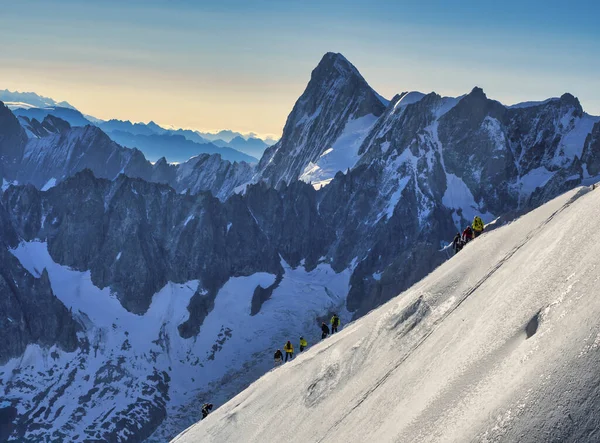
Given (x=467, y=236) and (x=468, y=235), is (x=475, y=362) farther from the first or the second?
(x=468, y=235)

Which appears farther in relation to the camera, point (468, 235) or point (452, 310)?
point (468, 235)

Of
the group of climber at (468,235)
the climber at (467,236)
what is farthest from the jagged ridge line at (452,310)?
the climber at (467,236)

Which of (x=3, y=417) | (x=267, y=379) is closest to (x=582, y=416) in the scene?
(x=267, y=379)

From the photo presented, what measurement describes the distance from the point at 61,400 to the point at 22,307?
103 ft

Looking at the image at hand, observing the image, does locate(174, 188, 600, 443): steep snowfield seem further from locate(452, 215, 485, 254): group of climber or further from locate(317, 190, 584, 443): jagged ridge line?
locate(452, 215, 485, 254): group of climber

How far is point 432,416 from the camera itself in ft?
82.4

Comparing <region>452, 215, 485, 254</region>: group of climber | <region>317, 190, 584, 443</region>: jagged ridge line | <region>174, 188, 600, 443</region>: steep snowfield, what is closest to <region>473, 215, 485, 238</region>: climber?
<region>452, 215, 485, 254</region>: group of climber

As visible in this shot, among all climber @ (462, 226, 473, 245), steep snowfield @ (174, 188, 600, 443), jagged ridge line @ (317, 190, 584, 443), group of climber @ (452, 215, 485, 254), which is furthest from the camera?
climber @ (462, 226, 473, 245)

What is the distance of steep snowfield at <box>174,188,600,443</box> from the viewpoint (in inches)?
823

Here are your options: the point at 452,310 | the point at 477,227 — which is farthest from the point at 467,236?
the point at 452,310

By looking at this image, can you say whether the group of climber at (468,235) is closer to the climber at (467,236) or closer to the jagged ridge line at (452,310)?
the climber at (467,236)

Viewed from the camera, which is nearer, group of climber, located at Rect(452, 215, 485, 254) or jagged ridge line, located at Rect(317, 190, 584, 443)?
jagged ridge line, located at Rect(317, 190, 584, 443)

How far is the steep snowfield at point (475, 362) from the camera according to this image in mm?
20906

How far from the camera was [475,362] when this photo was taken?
86.5 ft
